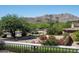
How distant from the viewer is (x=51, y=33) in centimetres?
647

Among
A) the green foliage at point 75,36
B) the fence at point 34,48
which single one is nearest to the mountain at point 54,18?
the green foliage at point 75,36

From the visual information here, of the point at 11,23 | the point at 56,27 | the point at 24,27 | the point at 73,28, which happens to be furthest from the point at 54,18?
the point at 11,23

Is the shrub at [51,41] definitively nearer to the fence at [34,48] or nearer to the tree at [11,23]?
the fence at [34,48]

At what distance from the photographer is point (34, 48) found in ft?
21.2

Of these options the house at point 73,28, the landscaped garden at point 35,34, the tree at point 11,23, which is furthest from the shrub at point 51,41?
the tree at point 11,23

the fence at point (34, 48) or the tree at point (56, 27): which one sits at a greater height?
Answer: the tree at point (56, 27)

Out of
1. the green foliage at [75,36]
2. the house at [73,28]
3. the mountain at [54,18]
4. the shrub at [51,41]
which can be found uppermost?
the mountain at [54,18]

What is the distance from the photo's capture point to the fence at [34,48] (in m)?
6.46

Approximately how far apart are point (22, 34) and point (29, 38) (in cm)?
10

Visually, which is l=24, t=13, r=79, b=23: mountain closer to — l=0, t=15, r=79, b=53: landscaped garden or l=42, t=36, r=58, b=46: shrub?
l=0, t=15, r=79, b=53: landscaped garden

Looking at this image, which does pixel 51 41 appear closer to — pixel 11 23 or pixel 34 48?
pixel 34 48

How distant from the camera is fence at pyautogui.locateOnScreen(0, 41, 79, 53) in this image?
646 centimetres
